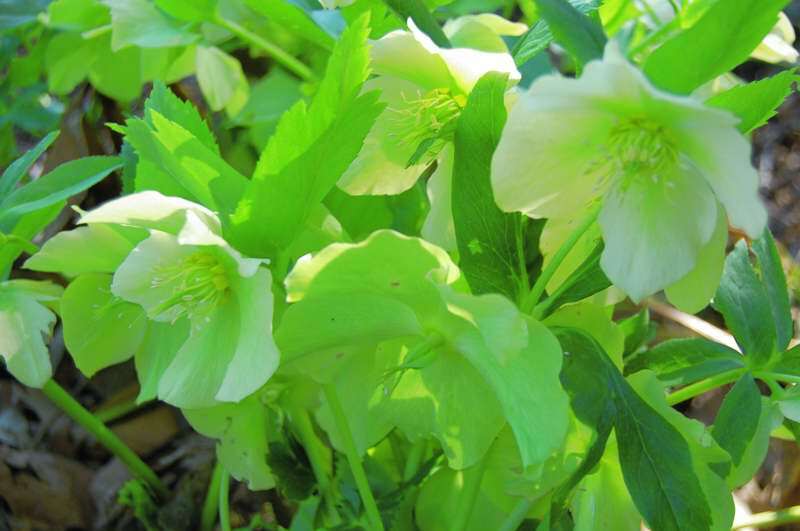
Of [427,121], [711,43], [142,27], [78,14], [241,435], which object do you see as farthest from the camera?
[78,14]

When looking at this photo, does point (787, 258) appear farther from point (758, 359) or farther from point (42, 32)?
point (42, 32)

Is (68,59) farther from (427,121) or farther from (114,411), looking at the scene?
(427,121)

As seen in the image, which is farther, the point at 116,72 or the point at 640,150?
the point at 116,72

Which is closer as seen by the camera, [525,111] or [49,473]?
[525,111]

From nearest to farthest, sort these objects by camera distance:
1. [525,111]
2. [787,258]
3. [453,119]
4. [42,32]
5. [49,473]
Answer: [525,111], [453,119], [49,473], [42,32], [787,258]

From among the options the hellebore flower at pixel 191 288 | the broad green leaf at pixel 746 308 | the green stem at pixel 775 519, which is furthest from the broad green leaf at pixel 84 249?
the green stem at pixel 775 519

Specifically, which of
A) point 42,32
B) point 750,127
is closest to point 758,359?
point 750,127

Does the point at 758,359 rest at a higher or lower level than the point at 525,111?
lower

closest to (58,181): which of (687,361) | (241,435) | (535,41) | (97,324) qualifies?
(97,324)
